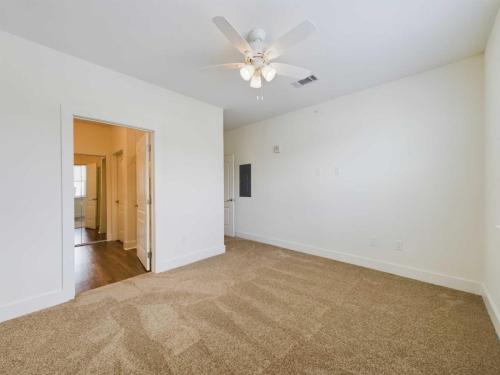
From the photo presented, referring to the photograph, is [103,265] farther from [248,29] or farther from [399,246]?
[399,246]

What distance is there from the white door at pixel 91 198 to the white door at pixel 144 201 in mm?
2356

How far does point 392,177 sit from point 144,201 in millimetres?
3708

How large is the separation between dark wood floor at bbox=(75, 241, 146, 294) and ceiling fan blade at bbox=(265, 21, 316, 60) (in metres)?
3.32

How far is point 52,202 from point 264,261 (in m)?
2.90

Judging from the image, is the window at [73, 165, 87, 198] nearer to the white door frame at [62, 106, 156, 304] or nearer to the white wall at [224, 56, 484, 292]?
the white door frame at [62, 106, 156, 304]

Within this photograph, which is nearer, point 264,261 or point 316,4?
point 316,4

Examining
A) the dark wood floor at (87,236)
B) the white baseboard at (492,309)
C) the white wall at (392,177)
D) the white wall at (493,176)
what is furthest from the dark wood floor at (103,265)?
the white wall at (493,176)

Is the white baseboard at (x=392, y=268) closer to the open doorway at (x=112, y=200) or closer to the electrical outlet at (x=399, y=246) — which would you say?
the electrical outlet at (x=399, y=246)

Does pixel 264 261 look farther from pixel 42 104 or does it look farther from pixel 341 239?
pixel 42 104

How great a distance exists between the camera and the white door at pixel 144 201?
331 centimetres

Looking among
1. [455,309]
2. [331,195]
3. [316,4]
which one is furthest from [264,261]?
[316,4]

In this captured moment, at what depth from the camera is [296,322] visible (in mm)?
2037

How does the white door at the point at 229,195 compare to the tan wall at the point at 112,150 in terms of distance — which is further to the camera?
the white door at the point at 229,195

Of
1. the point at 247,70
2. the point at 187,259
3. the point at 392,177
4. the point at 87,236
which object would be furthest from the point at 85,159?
the point at 392,177
